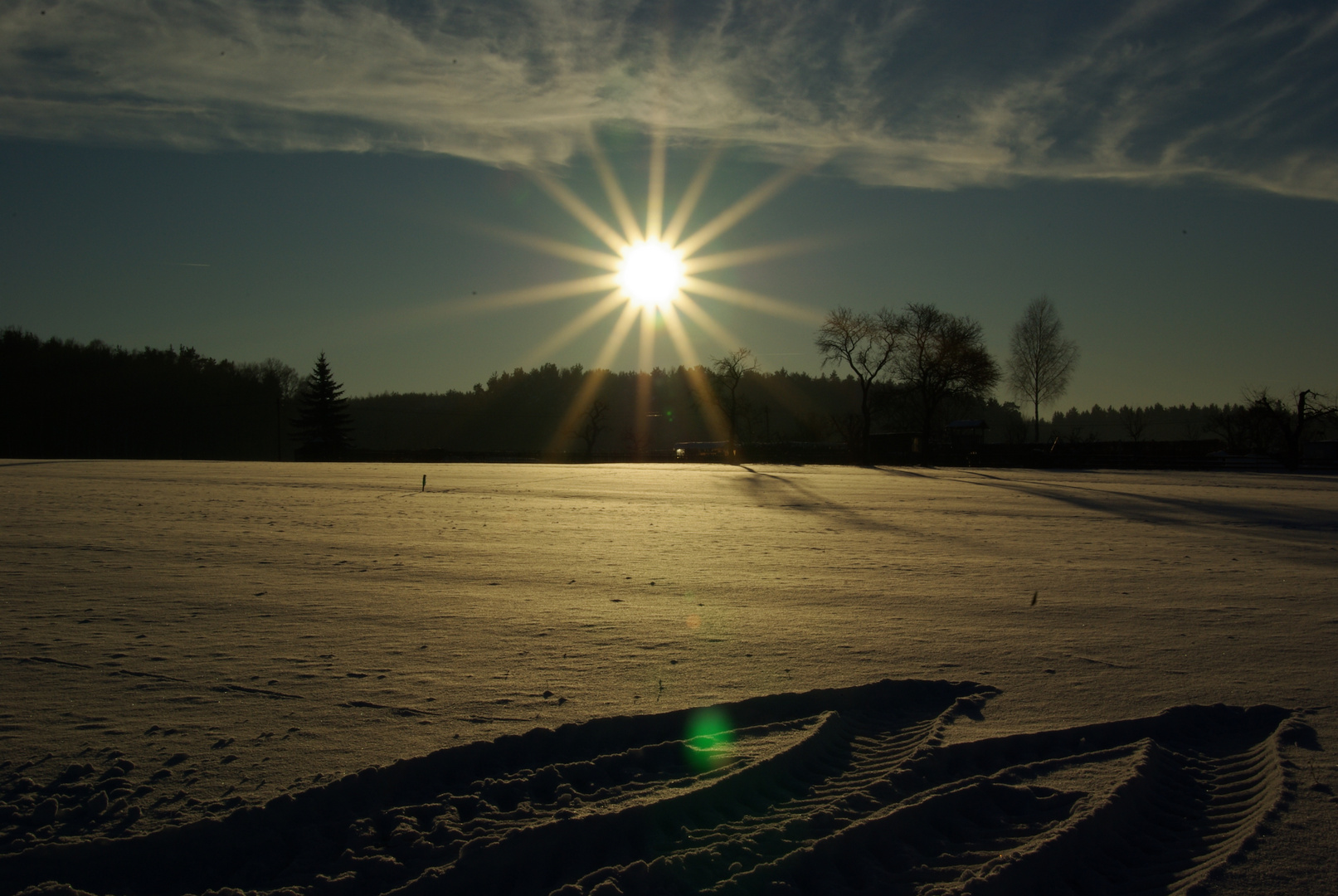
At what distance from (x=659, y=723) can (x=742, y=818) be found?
92 cm

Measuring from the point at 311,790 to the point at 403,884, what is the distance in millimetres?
756

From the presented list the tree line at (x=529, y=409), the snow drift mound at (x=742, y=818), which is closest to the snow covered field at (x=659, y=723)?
the snow drift mound at (x=742, y=818)

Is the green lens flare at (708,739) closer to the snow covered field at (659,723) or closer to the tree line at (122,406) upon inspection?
the snow covered field at (659,723)

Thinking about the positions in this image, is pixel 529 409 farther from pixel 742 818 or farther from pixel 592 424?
pixel 742 818

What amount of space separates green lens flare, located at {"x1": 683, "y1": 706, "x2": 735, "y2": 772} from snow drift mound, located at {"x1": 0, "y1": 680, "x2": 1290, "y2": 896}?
12 mm

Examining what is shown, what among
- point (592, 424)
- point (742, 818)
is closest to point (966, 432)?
point (592, 424)

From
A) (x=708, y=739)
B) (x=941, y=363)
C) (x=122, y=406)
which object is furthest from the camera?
(x=122, y=406)

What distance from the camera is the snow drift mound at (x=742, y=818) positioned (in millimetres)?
2576

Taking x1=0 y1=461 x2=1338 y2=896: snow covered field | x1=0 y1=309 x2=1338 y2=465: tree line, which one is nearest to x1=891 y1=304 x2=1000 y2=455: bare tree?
x1=0 y1=309 x2=1338 y2=465: tree line

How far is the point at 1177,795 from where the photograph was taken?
128 inches

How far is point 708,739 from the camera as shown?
12.2 feet

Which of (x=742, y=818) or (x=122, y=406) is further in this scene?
(x=122, y=406)

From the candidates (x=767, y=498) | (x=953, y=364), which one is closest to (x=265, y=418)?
(x=953, y=364)

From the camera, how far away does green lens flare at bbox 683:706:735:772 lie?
137 inches
